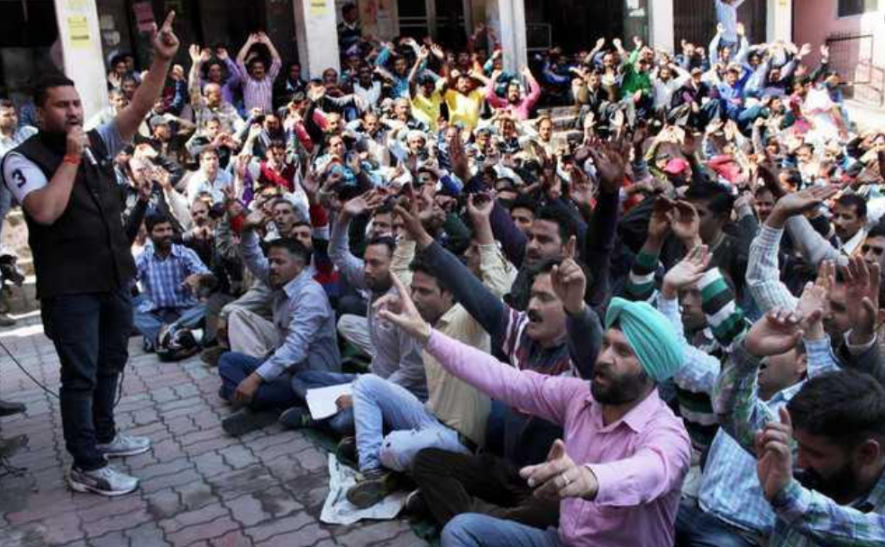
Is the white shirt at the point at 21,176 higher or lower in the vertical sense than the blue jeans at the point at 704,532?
higher

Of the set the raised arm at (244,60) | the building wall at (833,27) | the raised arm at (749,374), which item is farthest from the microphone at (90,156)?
the building wall at (833,27)

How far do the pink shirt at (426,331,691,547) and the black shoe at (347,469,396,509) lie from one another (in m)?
1.07

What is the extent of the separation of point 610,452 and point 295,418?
258 centimetres

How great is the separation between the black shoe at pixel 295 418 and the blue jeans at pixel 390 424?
747 mm

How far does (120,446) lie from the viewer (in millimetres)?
4367

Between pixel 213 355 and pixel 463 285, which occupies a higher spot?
pixel 463 285

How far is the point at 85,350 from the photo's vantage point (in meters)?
3.67

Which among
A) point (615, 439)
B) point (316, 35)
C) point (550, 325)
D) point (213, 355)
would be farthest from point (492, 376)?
point (316, 35)

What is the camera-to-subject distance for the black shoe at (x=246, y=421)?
4691 mm

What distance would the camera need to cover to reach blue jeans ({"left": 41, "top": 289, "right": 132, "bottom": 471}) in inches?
143

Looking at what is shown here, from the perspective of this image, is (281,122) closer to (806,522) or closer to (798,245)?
(798,245)

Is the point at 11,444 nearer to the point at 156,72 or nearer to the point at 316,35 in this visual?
the point at 156,72

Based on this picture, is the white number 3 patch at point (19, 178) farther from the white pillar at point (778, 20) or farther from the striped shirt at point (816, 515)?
the white pillar at point (778, 20)

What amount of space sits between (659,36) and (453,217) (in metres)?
11.9
